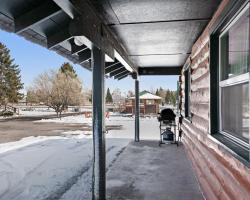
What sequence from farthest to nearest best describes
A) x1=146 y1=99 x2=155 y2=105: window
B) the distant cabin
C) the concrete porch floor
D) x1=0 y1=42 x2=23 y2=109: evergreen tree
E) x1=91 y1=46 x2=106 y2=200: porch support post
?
x1=0 y1=42 x2=23 y2=109: evergreen tree < x1=146 y1=99 x2=155 y2=105: window < the distant cabin < the concrete porch floor < x1=91 y1=46 x2=106 y2=200: porch support post

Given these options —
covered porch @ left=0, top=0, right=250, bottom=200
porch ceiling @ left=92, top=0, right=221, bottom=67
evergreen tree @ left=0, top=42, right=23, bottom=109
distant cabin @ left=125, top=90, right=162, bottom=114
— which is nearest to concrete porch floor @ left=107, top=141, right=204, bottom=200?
covered porch @ left=0, top=0, right=250, bottom=200

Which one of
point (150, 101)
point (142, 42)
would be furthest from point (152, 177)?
point (150, 101)

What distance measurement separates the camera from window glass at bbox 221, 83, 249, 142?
2.37 metres

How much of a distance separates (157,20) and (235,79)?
161cm

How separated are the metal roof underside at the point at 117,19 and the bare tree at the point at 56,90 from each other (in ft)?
69.8

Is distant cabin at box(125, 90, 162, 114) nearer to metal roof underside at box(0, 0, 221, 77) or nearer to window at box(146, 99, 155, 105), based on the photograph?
window at box(146, 99, 155, 105)

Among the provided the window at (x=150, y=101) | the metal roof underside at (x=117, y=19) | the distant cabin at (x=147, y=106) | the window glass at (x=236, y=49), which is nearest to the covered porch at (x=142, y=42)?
the metal roof underside at (x=117, y=19)

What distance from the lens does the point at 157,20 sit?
149 inches

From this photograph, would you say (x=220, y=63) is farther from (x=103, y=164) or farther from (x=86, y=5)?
(x=103, y=164)

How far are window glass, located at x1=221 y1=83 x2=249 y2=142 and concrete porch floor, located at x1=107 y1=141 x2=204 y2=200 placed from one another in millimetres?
1488

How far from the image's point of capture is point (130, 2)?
3.03 meters

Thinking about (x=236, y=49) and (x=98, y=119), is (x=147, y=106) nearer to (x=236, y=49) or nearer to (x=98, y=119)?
(x=98, y=119)

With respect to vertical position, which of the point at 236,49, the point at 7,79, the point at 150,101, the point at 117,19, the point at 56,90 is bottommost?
the point at 150,101

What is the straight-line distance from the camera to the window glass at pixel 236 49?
2348 millimetres
